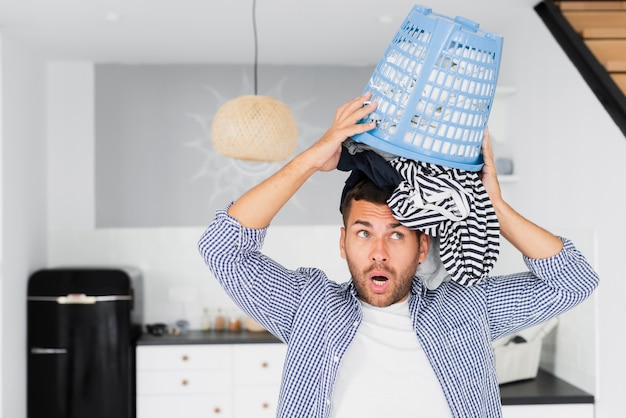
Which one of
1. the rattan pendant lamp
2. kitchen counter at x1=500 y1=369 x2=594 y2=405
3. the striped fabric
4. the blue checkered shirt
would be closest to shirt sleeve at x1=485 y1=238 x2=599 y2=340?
the blue checkered shirt

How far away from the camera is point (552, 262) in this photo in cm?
173

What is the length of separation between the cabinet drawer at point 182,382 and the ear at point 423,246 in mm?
3137

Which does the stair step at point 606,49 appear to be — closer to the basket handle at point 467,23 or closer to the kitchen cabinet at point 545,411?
the kitchen cabinet at point 545,411

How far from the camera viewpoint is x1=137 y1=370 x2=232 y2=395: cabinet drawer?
4.66 metres

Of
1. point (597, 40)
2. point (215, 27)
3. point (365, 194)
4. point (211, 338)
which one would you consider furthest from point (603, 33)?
point (211, 338)

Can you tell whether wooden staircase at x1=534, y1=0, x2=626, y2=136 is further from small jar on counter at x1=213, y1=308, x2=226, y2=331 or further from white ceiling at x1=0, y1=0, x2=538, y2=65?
small jar on counter at x1=213, y1=308, x2=226, y2=331

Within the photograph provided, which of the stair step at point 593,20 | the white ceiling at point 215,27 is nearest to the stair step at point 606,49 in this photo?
the stair step at point 593,20

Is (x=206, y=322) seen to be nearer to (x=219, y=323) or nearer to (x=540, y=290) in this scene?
(x=219, y=323)

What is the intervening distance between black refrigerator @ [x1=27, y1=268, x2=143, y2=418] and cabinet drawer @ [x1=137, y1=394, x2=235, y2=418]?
0.38 feet

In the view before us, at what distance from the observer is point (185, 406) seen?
4.68 m

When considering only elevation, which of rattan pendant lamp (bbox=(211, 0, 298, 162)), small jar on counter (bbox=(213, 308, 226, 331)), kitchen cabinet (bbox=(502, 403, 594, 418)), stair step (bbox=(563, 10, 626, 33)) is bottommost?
kitchen cabinet (bbox=(502, 403, 594, 418))

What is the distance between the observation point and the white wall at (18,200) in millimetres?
4227

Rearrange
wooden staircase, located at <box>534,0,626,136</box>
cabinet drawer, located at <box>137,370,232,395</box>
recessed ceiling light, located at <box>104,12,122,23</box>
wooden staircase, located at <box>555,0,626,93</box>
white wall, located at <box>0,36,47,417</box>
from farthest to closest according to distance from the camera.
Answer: cabinet drawer, located at <box>137,370,232,395</box> < white wall, located at <box>0,36,47,417</box> < recessed ceiling light, located at <box>104,12,122,23</box> < wooden staircase, located at <box>555,0,626,93</box> < wooden staircase, located at <box>534,0,626,136</box>

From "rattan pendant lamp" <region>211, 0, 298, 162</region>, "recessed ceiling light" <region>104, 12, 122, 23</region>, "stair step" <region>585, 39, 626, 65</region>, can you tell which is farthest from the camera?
"recessed ceiling light" <region>104, 12, 122, 23</region>
